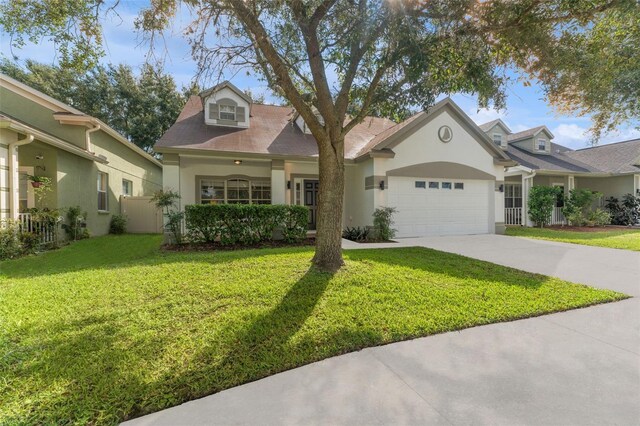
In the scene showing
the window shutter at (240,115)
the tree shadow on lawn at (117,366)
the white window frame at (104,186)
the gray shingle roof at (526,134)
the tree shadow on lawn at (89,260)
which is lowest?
the tree shadow on lawn at (117,366)

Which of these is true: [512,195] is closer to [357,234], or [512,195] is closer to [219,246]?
[357,234]

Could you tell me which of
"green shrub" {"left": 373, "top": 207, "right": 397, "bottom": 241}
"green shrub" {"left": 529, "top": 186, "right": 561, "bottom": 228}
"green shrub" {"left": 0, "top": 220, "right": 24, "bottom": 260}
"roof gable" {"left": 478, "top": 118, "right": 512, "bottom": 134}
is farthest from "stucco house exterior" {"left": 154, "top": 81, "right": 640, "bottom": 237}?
"roof gable" {"left": 478, "top": 118, "right": 512, "bottom": 134}

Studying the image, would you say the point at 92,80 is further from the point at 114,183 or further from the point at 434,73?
the point at 434,73

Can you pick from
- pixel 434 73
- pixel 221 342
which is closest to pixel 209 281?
pixel 221 342

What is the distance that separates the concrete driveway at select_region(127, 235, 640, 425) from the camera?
2.24m

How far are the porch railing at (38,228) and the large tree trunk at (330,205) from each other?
357 inches

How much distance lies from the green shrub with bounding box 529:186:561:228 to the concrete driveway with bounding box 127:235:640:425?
13.3 metres

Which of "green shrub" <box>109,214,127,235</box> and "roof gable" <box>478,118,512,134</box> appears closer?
"green shrub" <box>109,214,127,235</box>

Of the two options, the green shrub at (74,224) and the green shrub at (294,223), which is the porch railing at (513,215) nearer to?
the green shrub at (294,223)

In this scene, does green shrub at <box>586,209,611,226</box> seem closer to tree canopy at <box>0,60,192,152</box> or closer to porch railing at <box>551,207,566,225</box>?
porch railing at <box>551,207,566,225</box>

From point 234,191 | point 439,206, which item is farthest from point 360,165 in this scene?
point 234,191

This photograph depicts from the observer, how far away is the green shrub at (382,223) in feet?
36.0

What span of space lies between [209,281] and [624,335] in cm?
586

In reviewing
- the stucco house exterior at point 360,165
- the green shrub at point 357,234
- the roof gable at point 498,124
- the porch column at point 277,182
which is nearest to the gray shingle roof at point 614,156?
the roof gable at point 498,124
